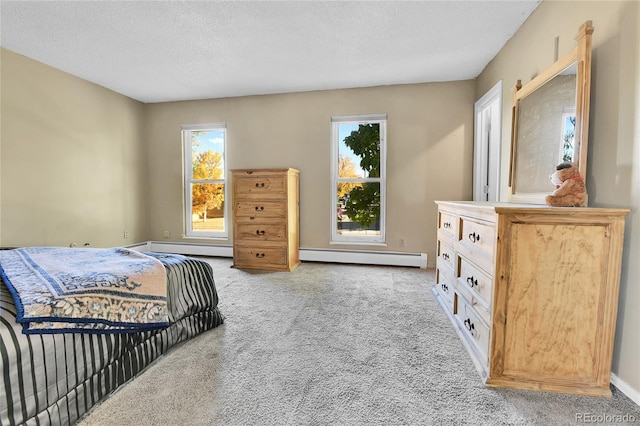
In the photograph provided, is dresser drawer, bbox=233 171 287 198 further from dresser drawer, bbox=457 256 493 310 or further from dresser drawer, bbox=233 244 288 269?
dresser drawer, bbox=457 256 493 310

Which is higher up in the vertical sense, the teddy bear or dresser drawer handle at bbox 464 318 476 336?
the teddy bear

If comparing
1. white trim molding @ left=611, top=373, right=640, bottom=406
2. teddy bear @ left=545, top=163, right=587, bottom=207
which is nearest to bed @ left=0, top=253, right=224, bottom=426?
teddy bear @ left=545, top=163, right=587, bottom=207

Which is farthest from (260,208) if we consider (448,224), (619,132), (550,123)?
(619,132)

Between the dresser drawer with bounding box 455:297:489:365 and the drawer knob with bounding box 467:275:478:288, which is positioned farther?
the drawer knob with bounding box 467:275:478:288

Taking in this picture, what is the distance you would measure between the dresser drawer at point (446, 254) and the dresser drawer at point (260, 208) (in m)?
1.87

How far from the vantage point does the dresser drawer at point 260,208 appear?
146 inches

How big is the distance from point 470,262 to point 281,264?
237 cm

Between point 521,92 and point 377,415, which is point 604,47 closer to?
point 521,92

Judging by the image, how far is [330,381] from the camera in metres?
1.53

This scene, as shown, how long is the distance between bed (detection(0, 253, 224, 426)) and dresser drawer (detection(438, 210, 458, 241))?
2.05 metres

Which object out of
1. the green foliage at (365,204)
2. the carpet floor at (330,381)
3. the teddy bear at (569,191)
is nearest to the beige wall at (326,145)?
the green foliage at (365,204)

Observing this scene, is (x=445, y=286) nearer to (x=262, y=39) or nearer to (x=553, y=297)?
(x=553, y=297)

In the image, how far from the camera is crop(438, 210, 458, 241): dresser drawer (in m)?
2.26

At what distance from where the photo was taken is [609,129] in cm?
154
